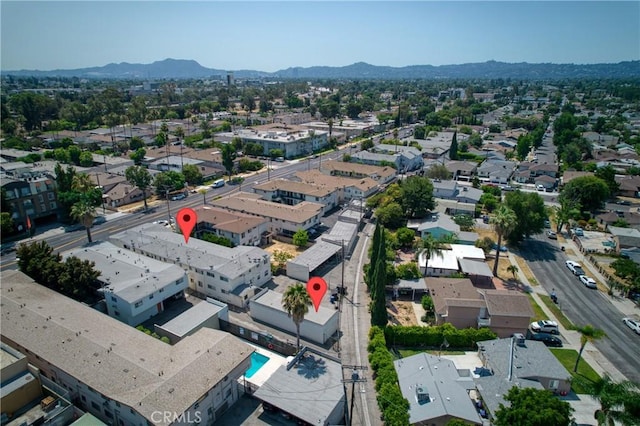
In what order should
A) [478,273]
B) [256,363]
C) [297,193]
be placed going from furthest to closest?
[297,193]
[478,273]
[256,363]

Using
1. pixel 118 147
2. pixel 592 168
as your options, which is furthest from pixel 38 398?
pixel 592 168

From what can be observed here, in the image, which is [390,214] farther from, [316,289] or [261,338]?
[261,338]

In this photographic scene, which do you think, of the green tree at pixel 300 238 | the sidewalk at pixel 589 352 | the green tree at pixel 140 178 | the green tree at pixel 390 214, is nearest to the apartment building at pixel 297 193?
the green tree at pixel 390 214

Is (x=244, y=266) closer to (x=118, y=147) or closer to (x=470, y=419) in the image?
(x=470, y=419)

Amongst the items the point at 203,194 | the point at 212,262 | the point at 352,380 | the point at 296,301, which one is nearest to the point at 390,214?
the point at 212,262

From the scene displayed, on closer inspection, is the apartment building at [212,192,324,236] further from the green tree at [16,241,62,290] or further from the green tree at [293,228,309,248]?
the green tree at [16,241,62,290]

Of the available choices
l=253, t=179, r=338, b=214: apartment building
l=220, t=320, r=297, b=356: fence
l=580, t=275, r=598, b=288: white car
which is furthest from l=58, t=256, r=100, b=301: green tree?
l=580, t=275, r=598, b=288: white car

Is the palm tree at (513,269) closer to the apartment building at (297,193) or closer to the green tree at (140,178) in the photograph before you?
the apartment building at (297,193)
